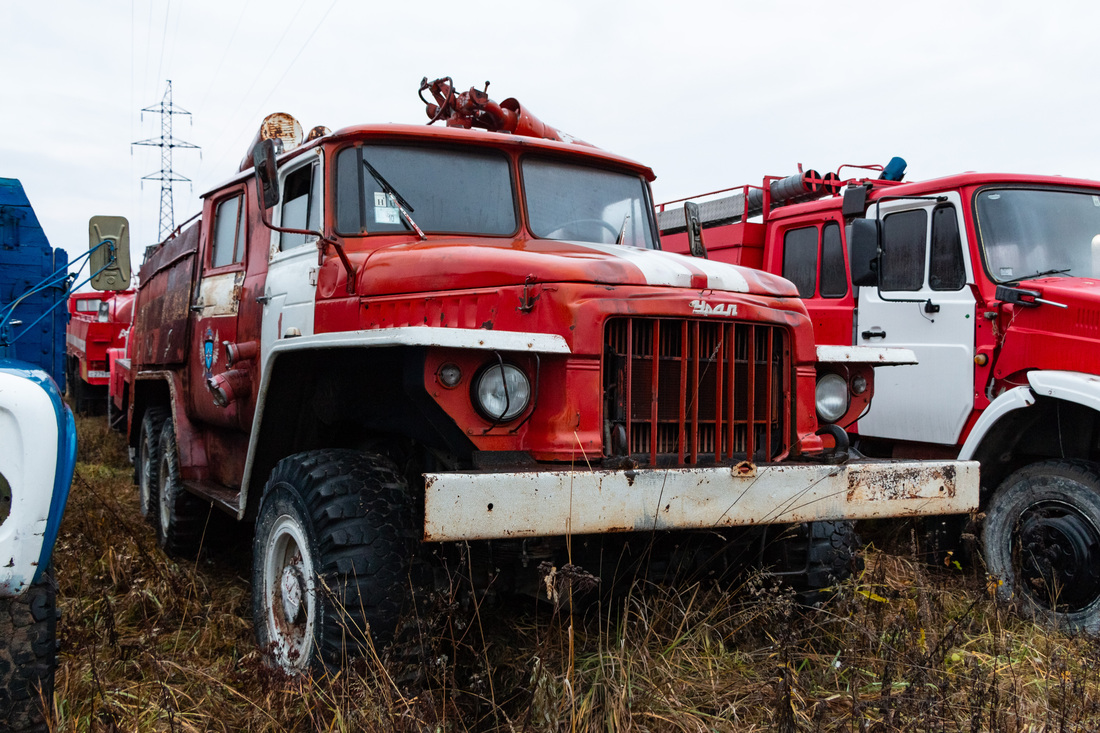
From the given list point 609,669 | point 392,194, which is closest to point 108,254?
point 392,194

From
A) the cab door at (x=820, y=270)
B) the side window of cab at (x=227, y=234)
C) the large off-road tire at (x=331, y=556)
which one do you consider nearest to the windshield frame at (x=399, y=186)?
the large off-road tire at (x=331, y=556)

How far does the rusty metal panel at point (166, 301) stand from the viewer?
581cm

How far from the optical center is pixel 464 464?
10.7ft

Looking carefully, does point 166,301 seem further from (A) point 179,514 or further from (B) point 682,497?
(B) point 682,497

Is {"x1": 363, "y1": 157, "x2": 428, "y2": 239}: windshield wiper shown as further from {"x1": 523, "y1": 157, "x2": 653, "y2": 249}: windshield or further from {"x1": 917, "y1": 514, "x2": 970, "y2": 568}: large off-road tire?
{"x1": 917, "y1": 514, "x2": 970, "y2": 568}: large off-road tire

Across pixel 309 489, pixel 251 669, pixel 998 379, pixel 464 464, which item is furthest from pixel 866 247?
pixel 251 669

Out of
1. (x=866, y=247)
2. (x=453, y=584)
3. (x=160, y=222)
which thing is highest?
(x=160, y=222)

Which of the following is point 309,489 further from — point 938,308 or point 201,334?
point 938,308

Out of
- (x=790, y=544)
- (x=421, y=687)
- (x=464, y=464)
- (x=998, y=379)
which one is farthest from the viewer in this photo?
(x=998, y=379)

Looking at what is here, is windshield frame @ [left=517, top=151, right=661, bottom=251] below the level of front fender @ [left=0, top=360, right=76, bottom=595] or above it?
above

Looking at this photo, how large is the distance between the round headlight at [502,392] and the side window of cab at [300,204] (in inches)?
60.7

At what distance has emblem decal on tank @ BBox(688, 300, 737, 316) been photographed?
11.0ft

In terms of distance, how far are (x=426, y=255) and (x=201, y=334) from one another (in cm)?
240

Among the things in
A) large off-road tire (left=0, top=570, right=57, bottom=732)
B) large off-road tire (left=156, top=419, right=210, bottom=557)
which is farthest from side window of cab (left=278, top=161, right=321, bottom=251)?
large off-road tire (left=0, top=570, right=57, bottom=732)
